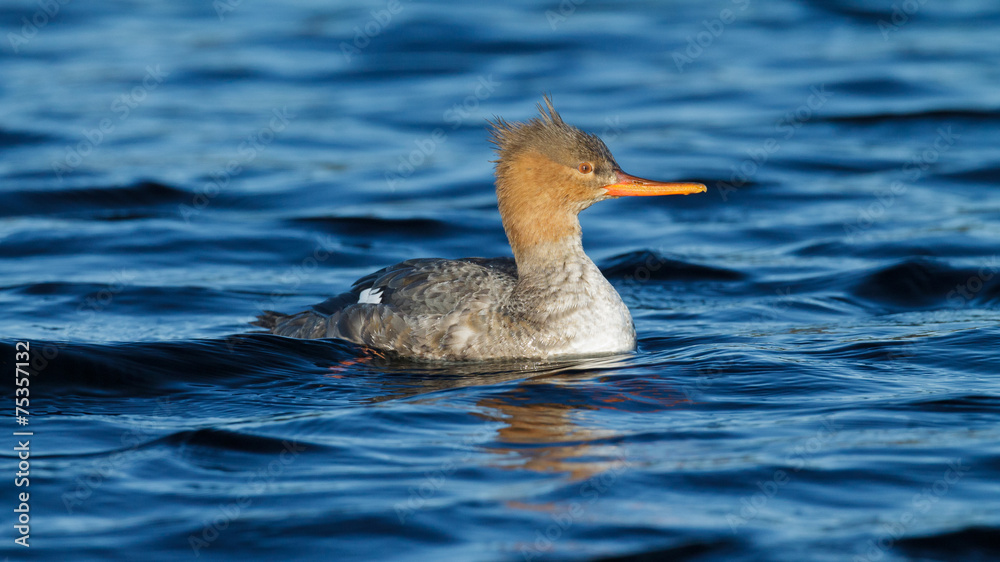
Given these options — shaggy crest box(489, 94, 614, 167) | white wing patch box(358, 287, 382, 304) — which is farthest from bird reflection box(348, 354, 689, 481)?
shaggy crest box(489, 94, 614, 167)

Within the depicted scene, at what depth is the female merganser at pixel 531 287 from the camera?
25.5 feet

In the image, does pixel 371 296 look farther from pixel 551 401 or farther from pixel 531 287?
pixel 551 401

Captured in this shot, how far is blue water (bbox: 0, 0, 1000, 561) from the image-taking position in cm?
557

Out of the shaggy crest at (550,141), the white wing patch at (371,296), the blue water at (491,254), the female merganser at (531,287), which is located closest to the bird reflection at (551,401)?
the blue water at (491,254)

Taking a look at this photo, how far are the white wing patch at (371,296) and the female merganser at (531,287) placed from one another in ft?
0.07

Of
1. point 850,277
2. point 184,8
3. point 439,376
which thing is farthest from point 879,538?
point 184,8

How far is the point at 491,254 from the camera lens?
37.9 ft

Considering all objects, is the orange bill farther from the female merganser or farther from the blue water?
the blue water

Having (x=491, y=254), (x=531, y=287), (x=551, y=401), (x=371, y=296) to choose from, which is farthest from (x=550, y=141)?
(x=491, y=254)

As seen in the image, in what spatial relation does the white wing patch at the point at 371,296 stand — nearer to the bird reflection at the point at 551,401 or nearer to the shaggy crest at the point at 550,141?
the bird reflection at the point at 551,401

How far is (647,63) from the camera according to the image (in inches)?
744

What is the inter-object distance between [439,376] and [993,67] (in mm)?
13137

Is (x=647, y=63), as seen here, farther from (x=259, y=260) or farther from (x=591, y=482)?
(x=591, y=482)

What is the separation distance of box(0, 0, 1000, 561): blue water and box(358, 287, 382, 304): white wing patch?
1.30ft
